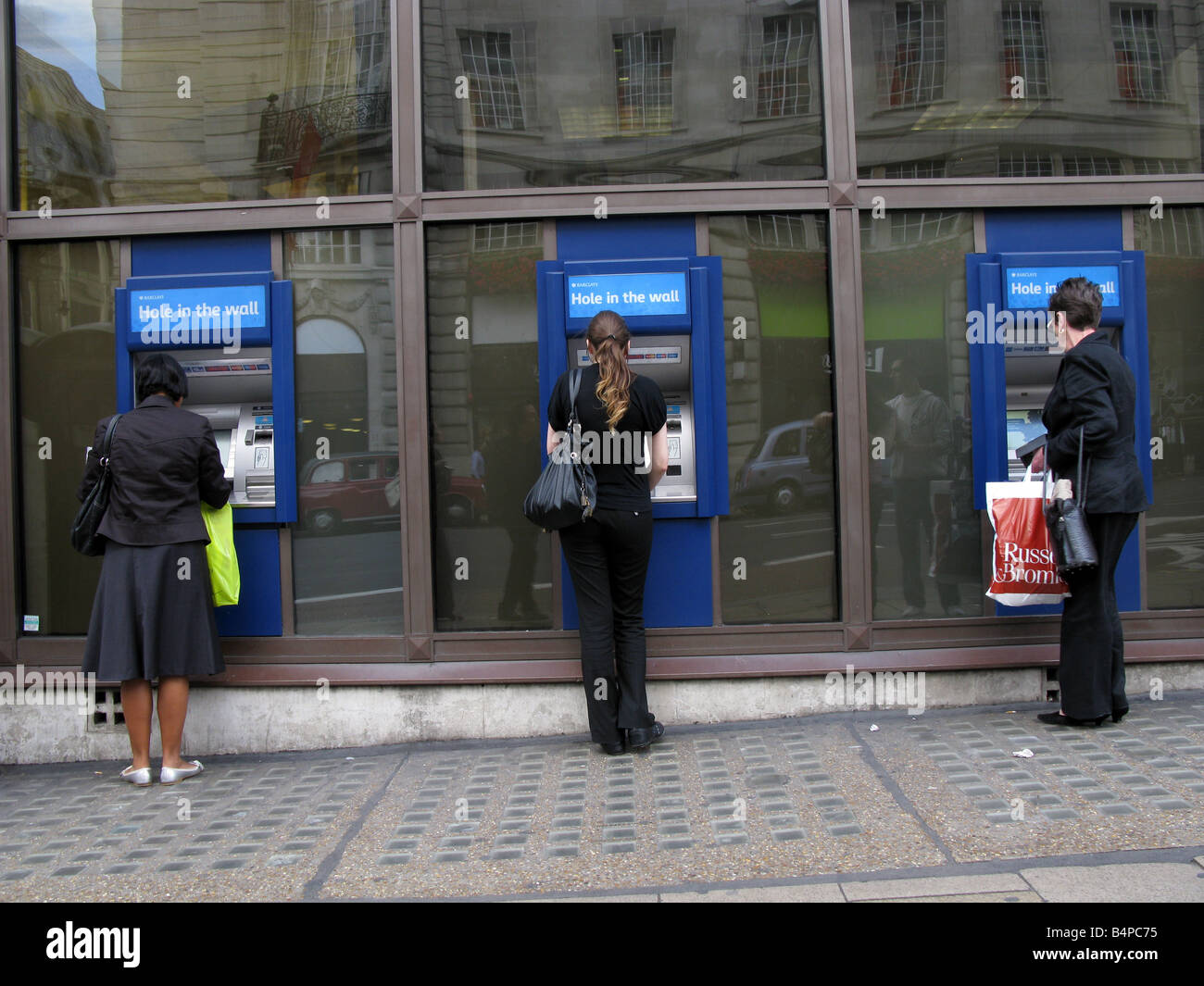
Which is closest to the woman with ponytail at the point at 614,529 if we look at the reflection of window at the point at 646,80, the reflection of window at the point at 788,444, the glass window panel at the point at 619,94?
the reflection of window at the point at 788,444

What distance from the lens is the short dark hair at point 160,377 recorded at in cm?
475

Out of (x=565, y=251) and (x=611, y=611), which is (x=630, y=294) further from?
(x=611, y=611)

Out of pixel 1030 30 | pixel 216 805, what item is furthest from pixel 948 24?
pixel 216 805

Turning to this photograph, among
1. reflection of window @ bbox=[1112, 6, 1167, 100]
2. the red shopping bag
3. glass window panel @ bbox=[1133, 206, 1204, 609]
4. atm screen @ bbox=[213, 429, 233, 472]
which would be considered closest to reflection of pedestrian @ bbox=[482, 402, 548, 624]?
atm screen @ bbox=[213, 429, 233, 472]

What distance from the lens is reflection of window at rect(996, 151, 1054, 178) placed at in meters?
5.30

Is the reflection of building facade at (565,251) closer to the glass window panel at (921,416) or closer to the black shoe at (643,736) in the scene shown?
the glass window panel at (921,416)

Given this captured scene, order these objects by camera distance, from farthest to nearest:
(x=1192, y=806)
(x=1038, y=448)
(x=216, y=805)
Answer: (x=1038, y=448), (x=216, y=805), (x=1192, y=806)

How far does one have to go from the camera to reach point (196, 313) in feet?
16.8

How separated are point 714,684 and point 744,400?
1.44 meters

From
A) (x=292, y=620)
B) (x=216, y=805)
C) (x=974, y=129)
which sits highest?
(x=974, y=129)

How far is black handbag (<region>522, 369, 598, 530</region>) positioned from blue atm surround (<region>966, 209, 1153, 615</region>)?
213cm

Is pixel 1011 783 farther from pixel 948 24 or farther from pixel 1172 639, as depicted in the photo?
pixel 948 24

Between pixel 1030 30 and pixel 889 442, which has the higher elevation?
pixel 1030 30

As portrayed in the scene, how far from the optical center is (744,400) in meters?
5.17
